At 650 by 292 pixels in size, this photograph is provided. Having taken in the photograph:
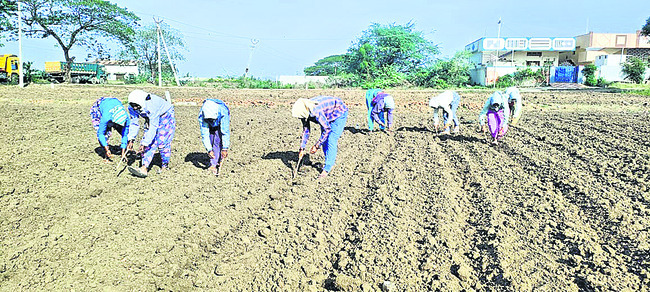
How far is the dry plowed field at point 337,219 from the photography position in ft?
12.1

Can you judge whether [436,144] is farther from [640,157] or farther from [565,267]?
[565,267]

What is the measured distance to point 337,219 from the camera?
501 centimetres

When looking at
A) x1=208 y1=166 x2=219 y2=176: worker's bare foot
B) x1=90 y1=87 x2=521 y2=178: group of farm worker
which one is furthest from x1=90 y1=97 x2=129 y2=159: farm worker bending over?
x1=208 y1=166 x2=219 y2=176: worker's bare foot

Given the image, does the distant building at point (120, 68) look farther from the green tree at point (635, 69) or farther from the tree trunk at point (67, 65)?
the green tree at point (635, 69)

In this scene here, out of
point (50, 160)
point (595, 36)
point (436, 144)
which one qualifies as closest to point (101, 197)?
point (50, 160)

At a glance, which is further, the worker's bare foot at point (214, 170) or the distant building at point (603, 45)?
the distant building at point (603, 45)

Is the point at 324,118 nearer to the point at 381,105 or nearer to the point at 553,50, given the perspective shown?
the point at 381,105

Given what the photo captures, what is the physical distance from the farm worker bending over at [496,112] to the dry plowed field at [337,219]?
34 cm

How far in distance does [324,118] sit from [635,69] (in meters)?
34.9

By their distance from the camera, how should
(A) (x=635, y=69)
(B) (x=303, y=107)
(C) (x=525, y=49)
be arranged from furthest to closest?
(C) (x=525, y=49), (A) (x=635, y=69), (B) (x=303, y=107)

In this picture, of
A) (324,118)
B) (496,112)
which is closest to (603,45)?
(496,112)

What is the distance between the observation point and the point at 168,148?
676cm

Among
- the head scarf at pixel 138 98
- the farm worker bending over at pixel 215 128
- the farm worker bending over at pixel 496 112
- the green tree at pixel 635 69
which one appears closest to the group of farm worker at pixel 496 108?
the farm worker bending over at pixel 496 112

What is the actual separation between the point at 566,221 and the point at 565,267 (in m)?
1.16
